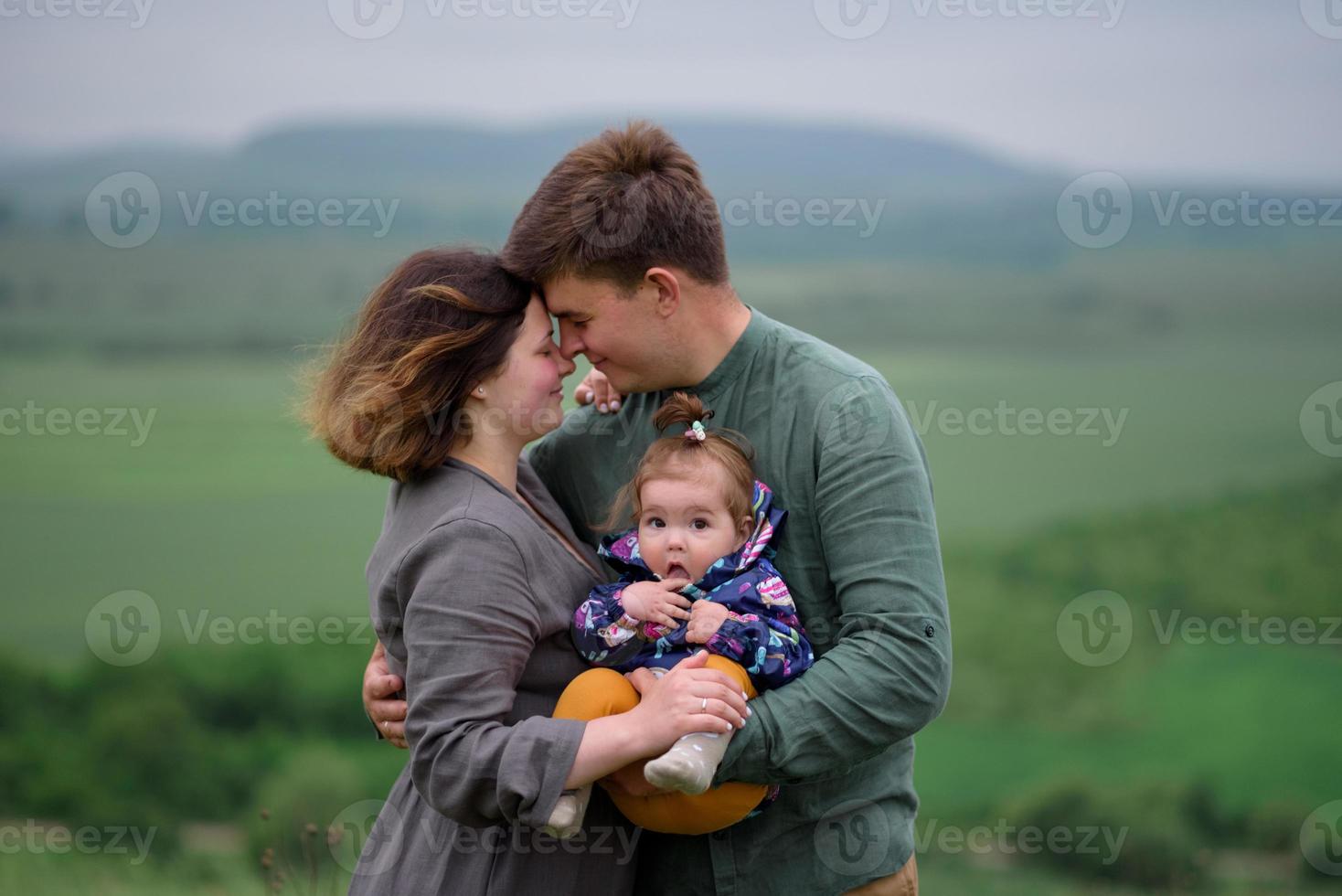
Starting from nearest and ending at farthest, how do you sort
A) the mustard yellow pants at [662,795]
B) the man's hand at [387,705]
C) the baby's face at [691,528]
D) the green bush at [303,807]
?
the mustard yellow pants at [662,795], the baby's face at [691,528], the man's hand at [387,705], the green bush at [303,807]

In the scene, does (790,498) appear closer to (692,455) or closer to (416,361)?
(692,455)

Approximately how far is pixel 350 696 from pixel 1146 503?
4718mm

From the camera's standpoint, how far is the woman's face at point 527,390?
2330 millimetres

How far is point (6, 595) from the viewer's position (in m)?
6.48

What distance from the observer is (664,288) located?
7.83 ft

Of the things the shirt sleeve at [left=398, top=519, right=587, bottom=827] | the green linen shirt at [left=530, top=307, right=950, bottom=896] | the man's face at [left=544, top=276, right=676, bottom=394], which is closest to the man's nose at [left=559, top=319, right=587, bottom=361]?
the man's face at [left=544, top=276, right=676, bottom=394]

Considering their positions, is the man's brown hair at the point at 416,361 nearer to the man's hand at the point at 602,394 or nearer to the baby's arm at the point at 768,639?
the man's hand at the point at 602,394

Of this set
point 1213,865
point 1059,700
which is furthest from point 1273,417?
point 1213,865

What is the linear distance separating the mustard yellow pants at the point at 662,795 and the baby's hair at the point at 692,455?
328 millimetres

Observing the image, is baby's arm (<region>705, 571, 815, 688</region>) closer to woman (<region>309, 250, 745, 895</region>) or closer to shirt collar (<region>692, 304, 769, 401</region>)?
woman (<region>309, 250, 745, 895</region>)

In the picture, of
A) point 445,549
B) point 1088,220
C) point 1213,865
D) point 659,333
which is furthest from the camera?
point 1088,220

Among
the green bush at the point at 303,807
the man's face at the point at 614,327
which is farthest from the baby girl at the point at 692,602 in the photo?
the green bush at the point at 303,807

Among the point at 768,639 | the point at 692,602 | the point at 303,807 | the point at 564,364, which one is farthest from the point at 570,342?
the point at 303,807

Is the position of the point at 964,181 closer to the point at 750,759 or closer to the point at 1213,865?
the point at 1213,865
